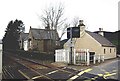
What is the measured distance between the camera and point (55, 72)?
10.4 m

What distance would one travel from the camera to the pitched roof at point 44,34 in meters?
11.8

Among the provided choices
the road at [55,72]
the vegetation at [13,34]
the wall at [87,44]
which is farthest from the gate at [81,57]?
the vegetation at [13,34]

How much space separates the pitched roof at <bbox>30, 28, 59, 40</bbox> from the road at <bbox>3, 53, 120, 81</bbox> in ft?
5.45

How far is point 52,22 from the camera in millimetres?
13344

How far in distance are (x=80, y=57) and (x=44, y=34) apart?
87.5 inches

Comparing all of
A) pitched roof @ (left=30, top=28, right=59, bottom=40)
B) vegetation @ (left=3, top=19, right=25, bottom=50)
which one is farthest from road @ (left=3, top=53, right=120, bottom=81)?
pitched roof @ (left=30, top=28, right=59, bottom=40)

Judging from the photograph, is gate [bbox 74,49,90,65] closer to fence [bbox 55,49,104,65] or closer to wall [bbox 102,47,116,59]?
fence [bbox 55,49,104,65]

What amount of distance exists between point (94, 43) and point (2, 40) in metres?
4.35

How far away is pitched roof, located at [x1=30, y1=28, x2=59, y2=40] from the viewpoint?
11.8 m

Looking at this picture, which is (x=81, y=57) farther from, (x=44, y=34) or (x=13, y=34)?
(x=13, y=34)

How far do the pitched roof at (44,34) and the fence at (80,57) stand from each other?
3.71ft

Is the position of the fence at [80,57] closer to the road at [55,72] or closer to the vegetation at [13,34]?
the road at [55,72]

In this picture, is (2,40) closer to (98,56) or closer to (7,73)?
(7,73)

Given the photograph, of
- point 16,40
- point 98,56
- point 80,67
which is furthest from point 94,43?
point 16,40
